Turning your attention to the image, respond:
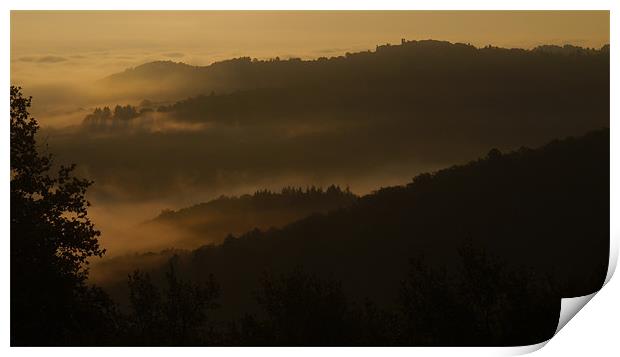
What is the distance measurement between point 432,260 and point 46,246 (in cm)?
201

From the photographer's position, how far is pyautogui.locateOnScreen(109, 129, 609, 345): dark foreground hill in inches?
303

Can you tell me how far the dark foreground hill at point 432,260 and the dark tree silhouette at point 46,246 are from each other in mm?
313

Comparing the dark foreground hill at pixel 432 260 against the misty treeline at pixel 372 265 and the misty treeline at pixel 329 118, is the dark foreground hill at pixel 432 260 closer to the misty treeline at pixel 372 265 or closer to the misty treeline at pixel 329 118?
the misty treeline at pixel 372 265

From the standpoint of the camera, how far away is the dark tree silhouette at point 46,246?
764 cm

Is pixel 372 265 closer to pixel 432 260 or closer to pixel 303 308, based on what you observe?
pixel 432 260

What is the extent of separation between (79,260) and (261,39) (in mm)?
1491

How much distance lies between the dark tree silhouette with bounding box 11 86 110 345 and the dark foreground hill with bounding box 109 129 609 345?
0.31m

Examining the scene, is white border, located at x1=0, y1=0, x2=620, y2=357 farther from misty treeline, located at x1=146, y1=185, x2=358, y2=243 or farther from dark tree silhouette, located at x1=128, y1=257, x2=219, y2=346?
misty treeline, located at x1=146, y1=185, x2=358, y2=243

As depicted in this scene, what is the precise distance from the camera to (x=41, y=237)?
773 centimetres

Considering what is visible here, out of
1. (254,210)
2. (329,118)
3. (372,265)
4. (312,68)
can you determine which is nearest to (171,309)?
(254,210)

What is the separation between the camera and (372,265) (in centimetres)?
772

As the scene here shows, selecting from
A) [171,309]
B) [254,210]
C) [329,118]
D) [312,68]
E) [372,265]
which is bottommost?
[171,309]

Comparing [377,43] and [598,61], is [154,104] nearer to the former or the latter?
[377,43]

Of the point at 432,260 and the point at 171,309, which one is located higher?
the point at 432,260
